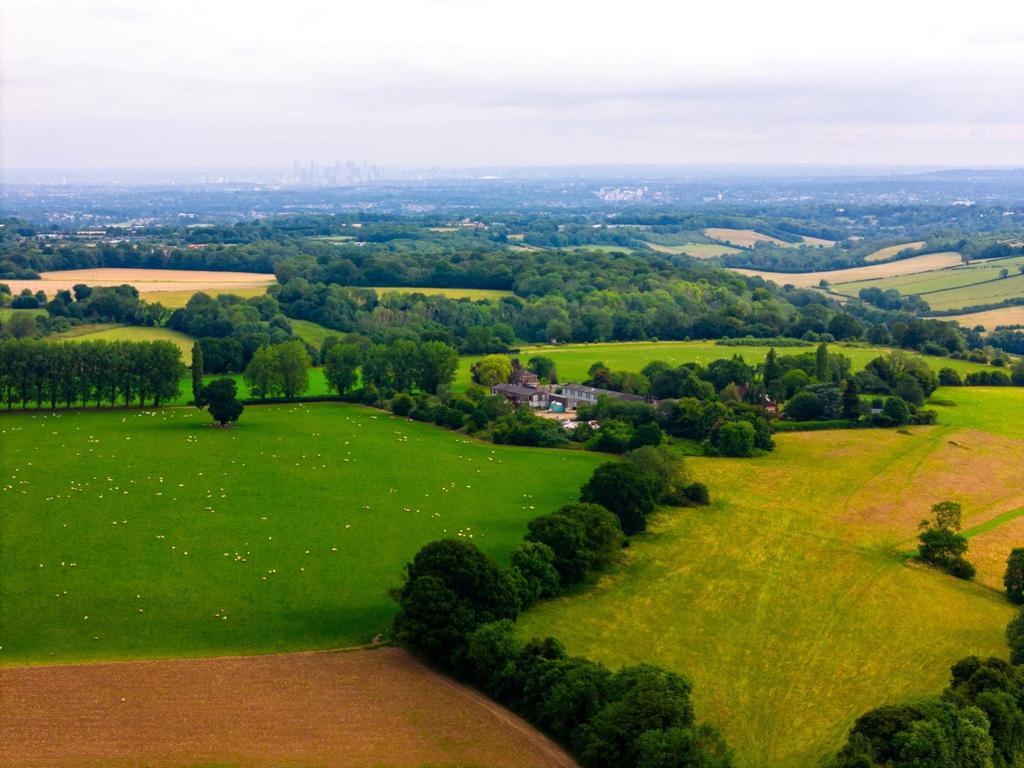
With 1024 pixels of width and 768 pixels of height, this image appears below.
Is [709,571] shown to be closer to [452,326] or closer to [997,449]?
[997,449]

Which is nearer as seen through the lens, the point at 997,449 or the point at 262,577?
the point at 262,577

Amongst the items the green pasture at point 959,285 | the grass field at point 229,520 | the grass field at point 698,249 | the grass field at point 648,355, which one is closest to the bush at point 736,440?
the grass field at point 229,520

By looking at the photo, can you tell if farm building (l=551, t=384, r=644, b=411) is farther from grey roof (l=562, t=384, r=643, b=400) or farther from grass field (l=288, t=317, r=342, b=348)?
grass field (l=288, t=317, r=342, b=348)

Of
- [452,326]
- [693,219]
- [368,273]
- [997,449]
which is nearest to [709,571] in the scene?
[997,449]

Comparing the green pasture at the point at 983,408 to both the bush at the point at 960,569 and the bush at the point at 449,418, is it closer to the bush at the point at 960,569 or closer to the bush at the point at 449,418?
the bush at the point at 960,569

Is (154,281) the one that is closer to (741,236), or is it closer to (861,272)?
(861,272)
